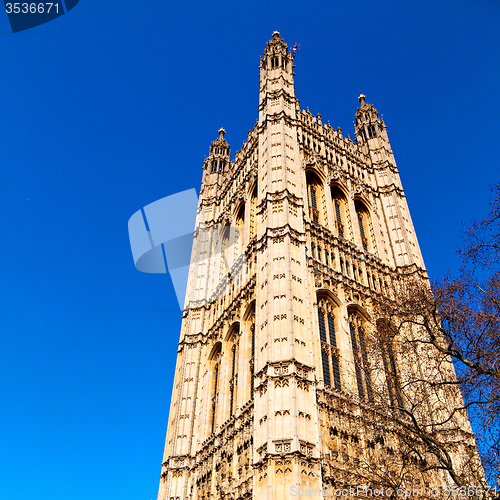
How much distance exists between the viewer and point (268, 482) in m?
18.2

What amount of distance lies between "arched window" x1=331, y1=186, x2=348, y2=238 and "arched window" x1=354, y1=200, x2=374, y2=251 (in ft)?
4.32

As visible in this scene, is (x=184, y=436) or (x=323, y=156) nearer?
(x=184, y=436)

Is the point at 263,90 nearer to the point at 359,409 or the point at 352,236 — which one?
the point at 352,236

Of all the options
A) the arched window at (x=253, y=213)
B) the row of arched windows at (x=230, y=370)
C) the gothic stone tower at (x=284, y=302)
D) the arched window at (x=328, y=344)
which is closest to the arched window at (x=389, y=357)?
the gothic stone tower at (x=284, y=302)

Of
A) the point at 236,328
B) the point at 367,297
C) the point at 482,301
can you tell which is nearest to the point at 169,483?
the point at 236,328

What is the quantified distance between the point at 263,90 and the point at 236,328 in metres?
19.6

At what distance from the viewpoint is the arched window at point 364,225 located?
34281 mm

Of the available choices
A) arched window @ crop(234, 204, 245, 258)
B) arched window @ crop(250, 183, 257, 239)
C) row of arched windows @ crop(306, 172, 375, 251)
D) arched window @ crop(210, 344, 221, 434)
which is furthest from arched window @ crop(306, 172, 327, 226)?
arched window @ crop(210, 344, 221, 434)

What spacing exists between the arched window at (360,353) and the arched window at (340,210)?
684 centimetres

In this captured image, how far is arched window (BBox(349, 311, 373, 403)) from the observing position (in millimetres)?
24094

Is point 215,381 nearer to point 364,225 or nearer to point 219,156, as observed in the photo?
point 364,225

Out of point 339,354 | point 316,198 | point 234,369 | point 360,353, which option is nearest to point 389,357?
point 360,353

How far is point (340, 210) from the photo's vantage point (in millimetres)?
35344

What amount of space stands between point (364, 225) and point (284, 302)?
14649mm
